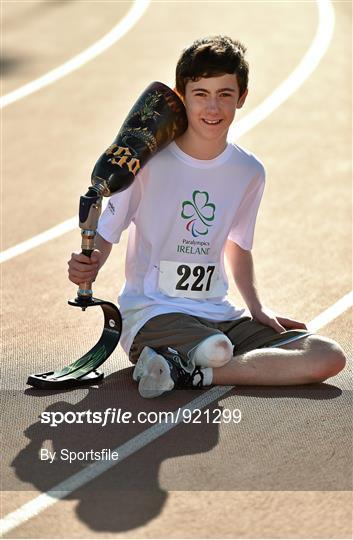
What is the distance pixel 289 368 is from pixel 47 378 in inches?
46.5

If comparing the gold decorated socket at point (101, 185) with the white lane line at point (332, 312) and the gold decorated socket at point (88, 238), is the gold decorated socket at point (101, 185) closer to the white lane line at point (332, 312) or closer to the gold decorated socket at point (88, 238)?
the gold decorated socket at point (88, 238)

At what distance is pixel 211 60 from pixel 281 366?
5.06ft

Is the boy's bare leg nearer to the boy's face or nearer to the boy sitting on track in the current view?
the boy sitting on track

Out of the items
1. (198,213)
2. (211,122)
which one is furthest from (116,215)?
(211,122)

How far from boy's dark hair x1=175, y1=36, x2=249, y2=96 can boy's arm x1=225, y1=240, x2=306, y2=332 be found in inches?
36.6

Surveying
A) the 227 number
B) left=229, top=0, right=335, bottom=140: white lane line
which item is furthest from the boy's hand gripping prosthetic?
left=229, top=0, right=335, bottom=140: white lane line

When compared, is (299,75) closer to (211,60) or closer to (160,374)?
(211,60)

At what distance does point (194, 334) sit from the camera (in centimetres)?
580

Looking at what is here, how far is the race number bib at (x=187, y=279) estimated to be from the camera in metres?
6.01

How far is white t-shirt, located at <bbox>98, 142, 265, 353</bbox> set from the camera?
600 cm

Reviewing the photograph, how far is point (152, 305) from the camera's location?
6004 mm

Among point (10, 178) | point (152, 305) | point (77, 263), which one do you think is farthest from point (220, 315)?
point (10, 178)

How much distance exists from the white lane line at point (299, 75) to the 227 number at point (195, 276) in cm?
Answer: 494

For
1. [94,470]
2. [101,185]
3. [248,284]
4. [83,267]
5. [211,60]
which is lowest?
[94,470]
